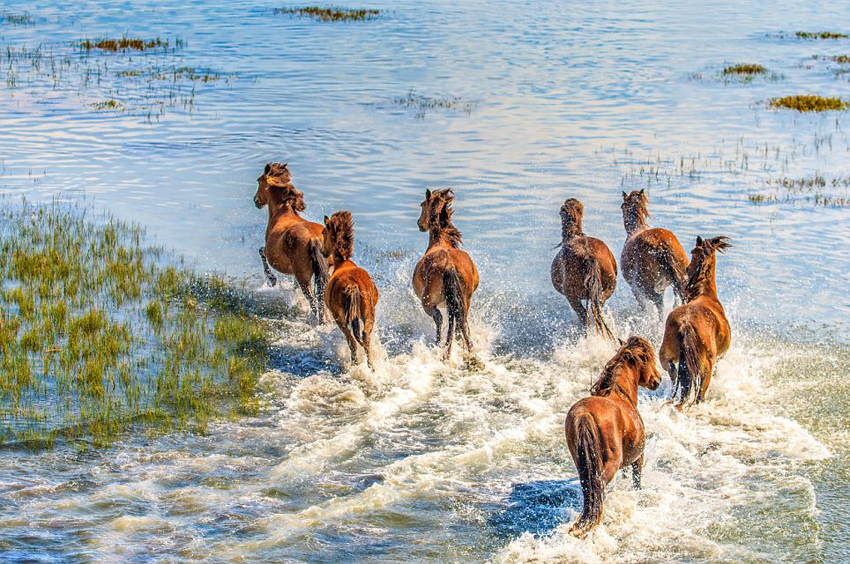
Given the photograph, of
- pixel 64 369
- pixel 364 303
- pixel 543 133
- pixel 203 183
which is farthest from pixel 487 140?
pixel 64 369

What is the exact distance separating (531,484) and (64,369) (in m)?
4.90

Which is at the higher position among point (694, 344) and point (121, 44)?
point (121, 44)

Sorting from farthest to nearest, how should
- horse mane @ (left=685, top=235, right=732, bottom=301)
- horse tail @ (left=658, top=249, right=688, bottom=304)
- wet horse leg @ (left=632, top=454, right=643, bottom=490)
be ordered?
horse tail @ (left=658, top=249, right=688, bottom=304) < horse mane @ (left=685, top=235, right=732, bottom=301) < wet horse leg @ (left=632, top=454, right=643, bottom=490)

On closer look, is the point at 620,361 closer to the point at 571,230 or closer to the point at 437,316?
the point at 437,316

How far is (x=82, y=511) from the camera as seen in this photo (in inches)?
277

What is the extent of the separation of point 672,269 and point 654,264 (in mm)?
238

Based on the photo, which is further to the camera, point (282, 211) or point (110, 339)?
point (282, 211)

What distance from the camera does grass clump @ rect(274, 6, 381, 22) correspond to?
4584 cm

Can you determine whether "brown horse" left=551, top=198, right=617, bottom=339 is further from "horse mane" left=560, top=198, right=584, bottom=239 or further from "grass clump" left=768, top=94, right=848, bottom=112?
"grass clump" left=768, top=94, right=848, bottom=112

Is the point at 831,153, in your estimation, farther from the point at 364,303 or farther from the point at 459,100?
the point at 364,303

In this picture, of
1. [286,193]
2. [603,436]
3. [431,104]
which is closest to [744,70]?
[431,104]

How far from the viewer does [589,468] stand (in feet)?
21.3

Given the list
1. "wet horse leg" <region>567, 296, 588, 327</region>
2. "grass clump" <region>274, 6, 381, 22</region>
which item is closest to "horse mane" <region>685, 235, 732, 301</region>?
"wet horse leg" <region>567, 296, 588, 327</region>

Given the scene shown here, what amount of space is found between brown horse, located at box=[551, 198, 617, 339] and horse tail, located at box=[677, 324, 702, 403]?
2238 millimetres
